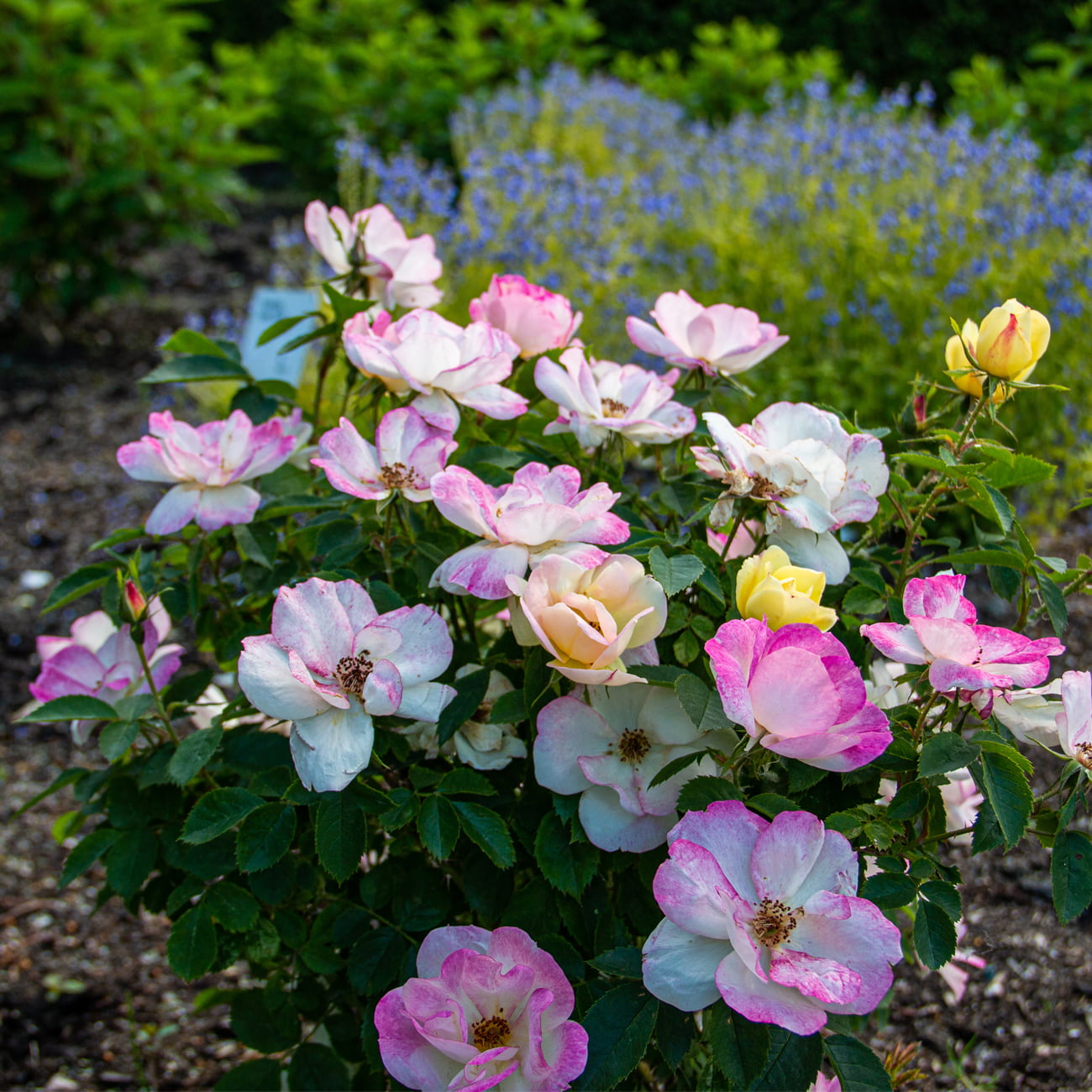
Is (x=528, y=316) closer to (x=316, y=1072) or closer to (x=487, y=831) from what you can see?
(x=487, y=831)

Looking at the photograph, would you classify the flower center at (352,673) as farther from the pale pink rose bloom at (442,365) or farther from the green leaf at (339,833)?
the pale pink rose bloom at (442,365)

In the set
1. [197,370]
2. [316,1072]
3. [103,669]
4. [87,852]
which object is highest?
[197,370]

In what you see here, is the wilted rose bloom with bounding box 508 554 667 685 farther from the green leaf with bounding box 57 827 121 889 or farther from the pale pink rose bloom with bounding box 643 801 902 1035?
the green leaf with bounding box 57 827 121 889

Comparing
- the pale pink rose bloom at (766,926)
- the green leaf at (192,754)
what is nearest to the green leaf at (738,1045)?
the pale pink rose bloom at (766,926)

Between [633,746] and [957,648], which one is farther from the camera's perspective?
[633,746]

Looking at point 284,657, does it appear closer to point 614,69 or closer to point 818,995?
point 818,995

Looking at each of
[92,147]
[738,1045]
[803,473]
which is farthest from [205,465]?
[92,147]

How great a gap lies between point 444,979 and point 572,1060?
0.12 metres

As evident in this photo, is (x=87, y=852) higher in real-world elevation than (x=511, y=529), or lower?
lower

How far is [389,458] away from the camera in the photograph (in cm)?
97

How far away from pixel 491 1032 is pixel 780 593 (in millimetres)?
406

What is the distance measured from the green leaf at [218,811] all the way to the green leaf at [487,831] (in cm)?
18

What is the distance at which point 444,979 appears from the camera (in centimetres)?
82

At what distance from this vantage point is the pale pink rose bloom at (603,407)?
100cm
